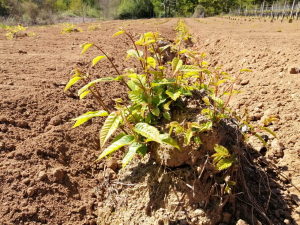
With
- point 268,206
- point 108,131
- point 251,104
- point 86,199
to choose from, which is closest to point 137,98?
point 108,131

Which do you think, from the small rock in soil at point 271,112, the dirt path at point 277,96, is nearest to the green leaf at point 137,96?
the dirt path at point 277,96

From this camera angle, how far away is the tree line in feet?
78.1

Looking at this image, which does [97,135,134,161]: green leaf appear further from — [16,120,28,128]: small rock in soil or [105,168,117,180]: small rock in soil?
[16,120,28,128]: small rock in soil

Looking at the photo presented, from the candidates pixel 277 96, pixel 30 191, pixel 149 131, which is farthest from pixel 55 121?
pixel 277 96

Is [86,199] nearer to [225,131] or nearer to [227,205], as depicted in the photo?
[227,205]

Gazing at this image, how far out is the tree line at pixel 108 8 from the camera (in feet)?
78.1

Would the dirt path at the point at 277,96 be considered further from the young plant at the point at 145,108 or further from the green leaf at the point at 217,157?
the young plant at the point at 145,108

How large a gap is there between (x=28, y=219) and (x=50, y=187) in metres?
0.22

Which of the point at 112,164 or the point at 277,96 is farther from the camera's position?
the point at 277,96

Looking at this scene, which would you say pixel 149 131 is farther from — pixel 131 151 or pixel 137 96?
pixel 137 96

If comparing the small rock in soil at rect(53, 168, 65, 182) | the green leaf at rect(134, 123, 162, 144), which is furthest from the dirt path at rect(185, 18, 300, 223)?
the small rock in soil at rect(53, 168, 65, 182)

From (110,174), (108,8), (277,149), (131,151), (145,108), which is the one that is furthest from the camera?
(108,8)

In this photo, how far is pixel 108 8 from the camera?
4109 cm

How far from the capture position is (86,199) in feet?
5.14
